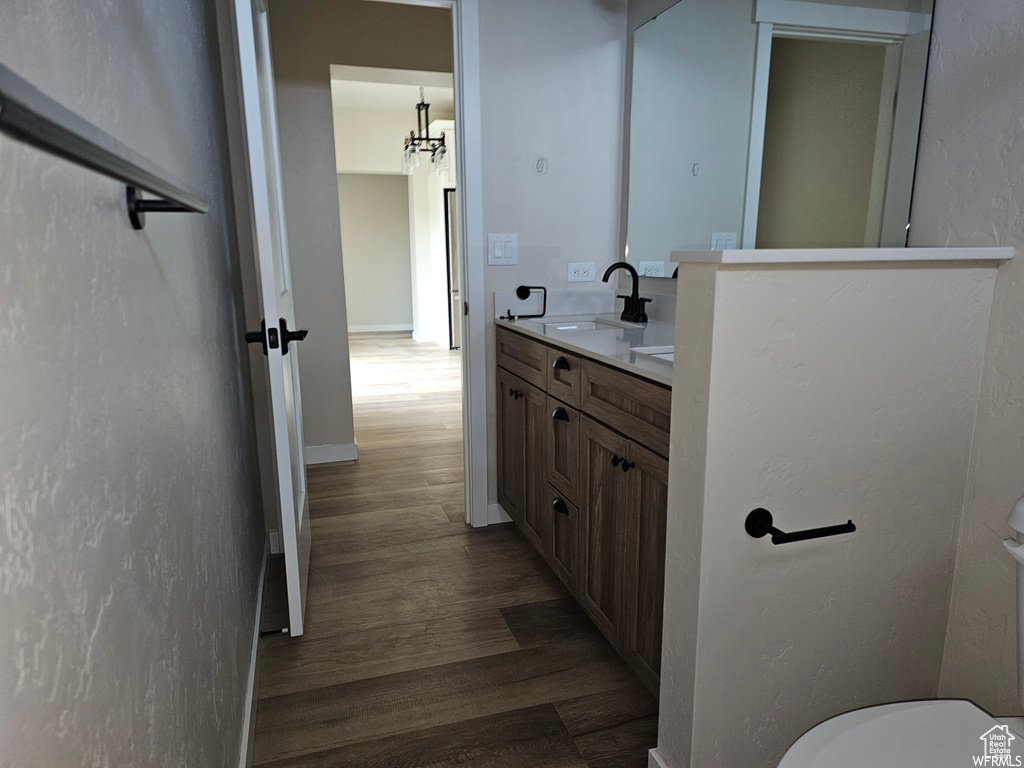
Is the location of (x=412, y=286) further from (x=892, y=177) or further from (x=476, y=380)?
(x=892, y=177)

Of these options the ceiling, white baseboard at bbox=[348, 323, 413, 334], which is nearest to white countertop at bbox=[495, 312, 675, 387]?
the ceiling

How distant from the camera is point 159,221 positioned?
3.37 feet

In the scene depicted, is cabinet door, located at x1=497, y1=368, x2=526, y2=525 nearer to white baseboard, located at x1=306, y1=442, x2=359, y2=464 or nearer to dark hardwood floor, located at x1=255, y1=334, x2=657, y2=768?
dark hardwood floor, located at x1=255, y1=334, x2=657, y2=768

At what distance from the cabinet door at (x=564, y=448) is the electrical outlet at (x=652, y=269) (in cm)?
75

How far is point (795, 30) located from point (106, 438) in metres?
2.01

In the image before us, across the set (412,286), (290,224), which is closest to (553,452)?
(290,224)

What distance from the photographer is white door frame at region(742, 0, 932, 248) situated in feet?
5.14

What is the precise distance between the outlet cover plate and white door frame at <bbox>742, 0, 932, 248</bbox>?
745mm

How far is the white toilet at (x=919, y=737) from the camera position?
36.6 inches

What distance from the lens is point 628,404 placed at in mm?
1583

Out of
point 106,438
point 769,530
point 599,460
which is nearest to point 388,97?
point 599,460

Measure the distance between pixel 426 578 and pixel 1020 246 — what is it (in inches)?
76.2

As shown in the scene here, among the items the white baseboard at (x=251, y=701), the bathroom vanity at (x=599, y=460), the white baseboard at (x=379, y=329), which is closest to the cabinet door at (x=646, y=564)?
the bathroom vanity at (x=599, y=460)

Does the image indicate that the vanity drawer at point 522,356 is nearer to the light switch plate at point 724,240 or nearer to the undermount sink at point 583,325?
the undermount sink at point 583,325
